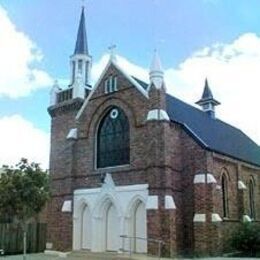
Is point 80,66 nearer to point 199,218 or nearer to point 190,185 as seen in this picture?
point 190,185

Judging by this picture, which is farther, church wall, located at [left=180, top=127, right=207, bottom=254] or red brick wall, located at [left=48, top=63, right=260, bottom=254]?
church wall, located at [left=180, top=127, right=207, bottom=254]

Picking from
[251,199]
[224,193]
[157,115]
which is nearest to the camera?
[157,115]

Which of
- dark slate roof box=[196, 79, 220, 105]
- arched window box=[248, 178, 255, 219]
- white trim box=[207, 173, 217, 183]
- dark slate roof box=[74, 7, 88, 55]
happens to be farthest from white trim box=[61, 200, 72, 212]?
dark slate roof box=[196, 79, 220, 105]

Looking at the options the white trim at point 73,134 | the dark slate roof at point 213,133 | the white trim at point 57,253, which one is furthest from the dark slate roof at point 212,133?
the white trim at point 57,253

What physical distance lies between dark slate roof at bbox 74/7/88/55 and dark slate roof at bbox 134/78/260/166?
7.43 m

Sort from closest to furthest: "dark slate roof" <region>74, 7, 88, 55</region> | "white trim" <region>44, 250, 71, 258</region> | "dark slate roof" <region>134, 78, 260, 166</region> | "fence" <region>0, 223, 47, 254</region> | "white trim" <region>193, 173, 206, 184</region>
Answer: "white trim" <region>193, 173, 206, 184</region> < "white trim" <region>44, 250, 71, 258</region> < "dark slate roof" <region>134, 78, 260, 166</region> < "fence" <region>0, 223, 47, 254</region> < "dark slate roof" <region>74, 7, 88, 55</region>

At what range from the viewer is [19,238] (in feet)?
108

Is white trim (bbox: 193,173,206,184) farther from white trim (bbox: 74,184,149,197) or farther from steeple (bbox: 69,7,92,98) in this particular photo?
steeple (bbox: 69,7,92,98)

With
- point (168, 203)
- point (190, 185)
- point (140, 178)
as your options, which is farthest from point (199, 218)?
point (140, 178)

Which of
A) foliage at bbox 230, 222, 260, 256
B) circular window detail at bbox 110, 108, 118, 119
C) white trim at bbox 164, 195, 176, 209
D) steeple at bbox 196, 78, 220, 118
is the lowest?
foliage at bbox 230, 222, 260, 256

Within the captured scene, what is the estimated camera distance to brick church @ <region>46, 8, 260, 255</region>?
2481cm

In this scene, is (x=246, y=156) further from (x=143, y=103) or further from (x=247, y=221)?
(x=143, y=103)

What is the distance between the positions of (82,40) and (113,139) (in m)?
11.4

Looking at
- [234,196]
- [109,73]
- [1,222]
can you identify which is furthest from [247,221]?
[1,222]
